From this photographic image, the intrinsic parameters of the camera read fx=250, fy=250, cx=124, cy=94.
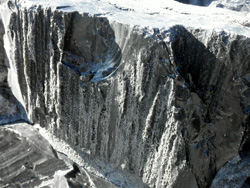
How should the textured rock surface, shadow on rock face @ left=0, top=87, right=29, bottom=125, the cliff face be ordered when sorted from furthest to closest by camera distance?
shadow on rock face @ left=0, top=87, right=29, bottom=125 → the textured rock surface → the cliff face

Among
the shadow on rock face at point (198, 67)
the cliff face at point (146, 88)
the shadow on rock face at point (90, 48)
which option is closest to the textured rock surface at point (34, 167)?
the cliff face at point (146, 88)

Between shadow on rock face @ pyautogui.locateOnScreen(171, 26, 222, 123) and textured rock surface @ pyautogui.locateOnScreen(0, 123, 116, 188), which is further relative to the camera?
textured rock surface @ pyautogui.locateOnScreen(0, 123, 116, 188)

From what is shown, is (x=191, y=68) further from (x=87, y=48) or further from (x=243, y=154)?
(x=243, y=154)

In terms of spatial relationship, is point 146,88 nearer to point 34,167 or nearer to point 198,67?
point 198,67

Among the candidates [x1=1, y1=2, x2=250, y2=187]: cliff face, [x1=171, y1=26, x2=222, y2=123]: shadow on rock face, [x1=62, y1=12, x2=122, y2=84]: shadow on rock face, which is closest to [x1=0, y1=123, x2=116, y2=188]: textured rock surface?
[x1=1, y1=2, x2=250, y2=187]: cliff face

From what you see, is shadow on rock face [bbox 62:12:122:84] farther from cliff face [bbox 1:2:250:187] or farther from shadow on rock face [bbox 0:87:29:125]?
shadow on rock face [bbox 0:87:29:125]

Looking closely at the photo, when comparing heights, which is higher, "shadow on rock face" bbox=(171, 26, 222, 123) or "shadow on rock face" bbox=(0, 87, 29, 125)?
"shadow on rock face" bbox=(171, 26, 222, 123)

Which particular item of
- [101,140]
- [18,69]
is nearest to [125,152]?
[101,140]
